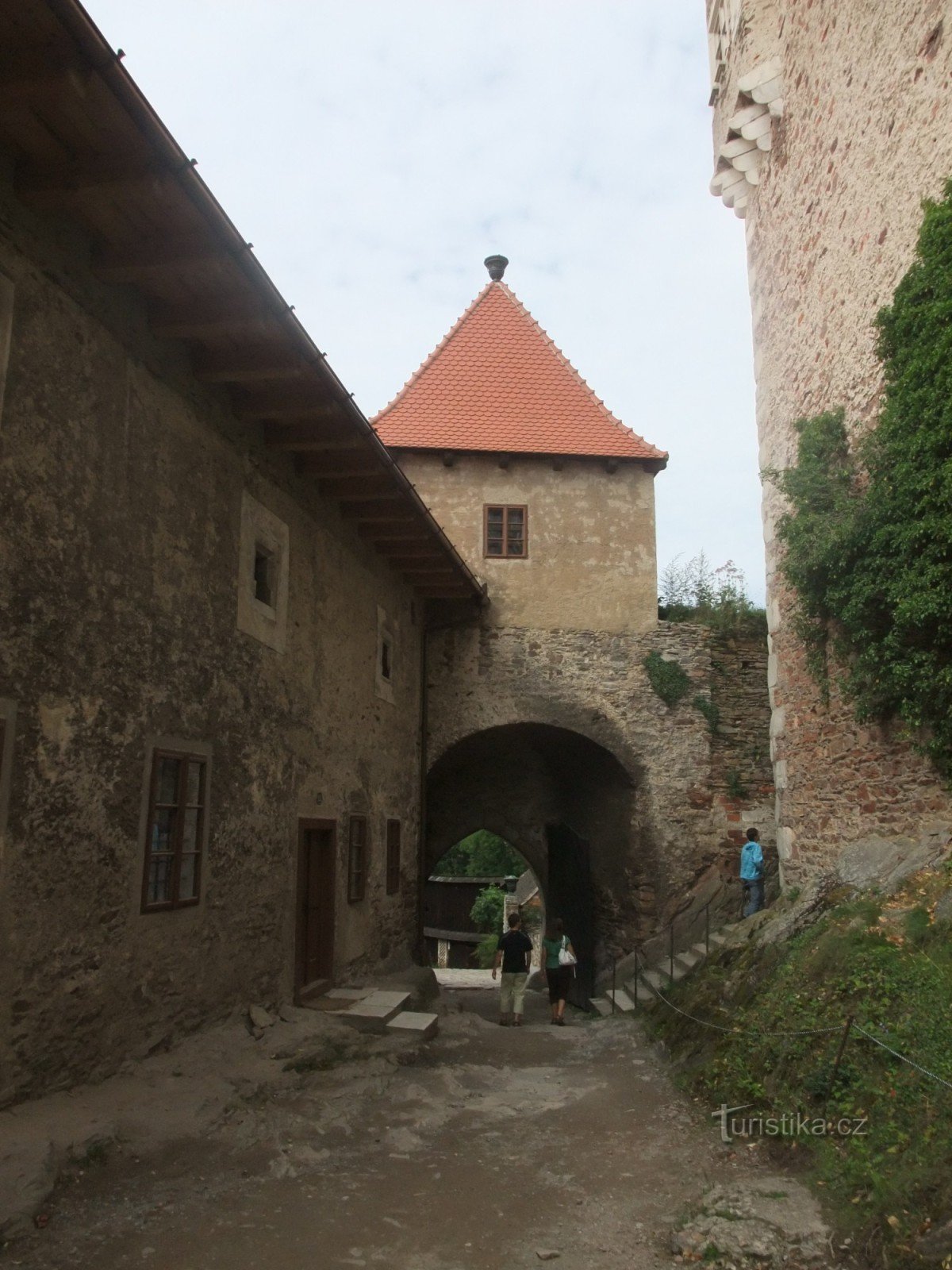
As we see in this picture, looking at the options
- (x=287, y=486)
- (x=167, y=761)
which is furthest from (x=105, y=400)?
(x=287, y=486)

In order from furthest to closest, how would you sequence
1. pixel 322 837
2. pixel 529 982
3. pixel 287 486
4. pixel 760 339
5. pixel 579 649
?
pixel 529 982 < pixel 579 649 < pixel 760 339 < pixel 322 837 < pixel 287 486

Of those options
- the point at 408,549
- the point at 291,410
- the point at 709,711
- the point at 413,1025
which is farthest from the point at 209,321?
the point at 709,711

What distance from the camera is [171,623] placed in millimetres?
6746

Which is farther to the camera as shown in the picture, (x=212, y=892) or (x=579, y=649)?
(x=579, y=649)

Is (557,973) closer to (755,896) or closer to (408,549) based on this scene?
(755,896)

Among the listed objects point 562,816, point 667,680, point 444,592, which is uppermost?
point 444,592

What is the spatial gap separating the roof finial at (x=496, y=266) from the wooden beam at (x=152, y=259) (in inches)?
523

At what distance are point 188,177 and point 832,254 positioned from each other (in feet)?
22.4

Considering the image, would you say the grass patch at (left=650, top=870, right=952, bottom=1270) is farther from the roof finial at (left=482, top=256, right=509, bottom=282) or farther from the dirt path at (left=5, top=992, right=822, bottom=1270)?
the roof finial at (left=482, top=256, right=509, bottom=282)

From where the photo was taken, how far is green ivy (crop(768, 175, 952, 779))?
7.22 m

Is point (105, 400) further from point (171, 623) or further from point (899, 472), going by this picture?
point (899, 472)

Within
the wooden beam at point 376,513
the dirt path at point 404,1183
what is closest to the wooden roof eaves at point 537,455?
the wooden beam at point 376,513

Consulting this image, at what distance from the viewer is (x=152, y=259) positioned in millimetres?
5930

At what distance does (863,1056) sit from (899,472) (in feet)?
14.5
